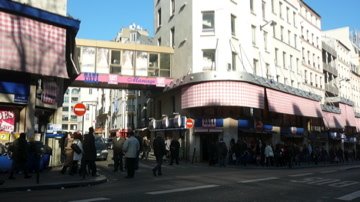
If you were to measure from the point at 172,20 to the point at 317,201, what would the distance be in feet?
107

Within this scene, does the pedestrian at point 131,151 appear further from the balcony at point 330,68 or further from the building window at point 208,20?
the balcony at point 330,68

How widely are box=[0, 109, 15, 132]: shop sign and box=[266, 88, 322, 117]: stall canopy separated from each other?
76.1 ft

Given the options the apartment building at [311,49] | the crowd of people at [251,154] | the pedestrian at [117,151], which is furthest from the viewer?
the apartment building at [311,49]

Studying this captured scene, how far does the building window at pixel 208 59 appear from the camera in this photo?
117 feet

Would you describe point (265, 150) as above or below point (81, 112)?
below

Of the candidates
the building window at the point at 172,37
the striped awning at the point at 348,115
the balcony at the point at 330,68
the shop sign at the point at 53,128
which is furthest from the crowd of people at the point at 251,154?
the balcony at the point at 330,68

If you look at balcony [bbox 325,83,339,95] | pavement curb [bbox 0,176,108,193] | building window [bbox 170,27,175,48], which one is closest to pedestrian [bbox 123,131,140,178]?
pavement curb [bbox 0,176,108,193]

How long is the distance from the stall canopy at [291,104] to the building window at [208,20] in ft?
24.4

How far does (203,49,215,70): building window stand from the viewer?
35594mm

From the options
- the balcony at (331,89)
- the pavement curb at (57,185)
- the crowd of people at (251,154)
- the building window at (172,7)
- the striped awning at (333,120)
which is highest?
the building window at (172,7)

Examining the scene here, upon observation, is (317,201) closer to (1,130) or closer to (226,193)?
(226,193)

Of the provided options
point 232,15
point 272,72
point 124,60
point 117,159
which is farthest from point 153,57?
point 117,159

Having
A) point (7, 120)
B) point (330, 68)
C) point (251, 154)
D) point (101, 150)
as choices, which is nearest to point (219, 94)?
point (251, 154)

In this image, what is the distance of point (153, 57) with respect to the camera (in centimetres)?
3825
